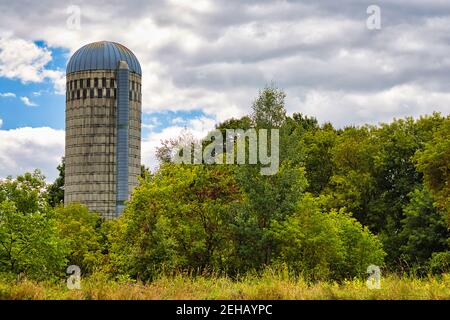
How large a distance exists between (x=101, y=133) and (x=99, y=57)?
10701mm

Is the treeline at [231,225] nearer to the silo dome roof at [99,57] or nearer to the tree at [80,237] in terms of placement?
the tree at [80,237]

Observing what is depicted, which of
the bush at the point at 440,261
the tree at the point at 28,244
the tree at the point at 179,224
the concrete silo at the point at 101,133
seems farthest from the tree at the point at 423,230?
the concrete silo at the point at 101,133

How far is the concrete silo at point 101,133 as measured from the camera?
344 feet

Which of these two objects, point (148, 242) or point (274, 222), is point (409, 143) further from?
point (148, 242)

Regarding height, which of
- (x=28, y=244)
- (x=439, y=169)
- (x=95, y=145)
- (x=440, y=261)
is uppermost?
(x=95, y=145)

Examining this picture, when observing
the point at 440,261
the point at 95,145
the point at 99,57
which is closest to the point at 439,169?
the point at 440,261

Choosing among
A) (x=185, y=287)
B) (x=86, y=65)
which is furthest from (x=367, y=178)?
(x=86, y=65)

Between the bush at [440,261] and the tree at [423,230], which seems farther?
the tree at [423,230]

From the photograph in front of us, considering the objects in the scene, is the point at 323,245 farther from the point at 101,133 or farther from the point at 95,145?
the point at 95,145

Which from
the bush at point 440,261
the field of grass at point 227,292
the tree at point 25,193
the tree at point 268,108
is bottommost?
the bush at point 440,261

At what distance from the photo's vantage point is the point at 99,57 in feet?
349

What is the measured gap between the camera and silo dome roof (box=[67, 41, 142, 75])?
106m

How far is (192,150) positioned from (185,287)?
54.5m

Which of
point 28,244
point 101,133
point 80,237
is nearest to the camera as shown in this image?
point 28,244
